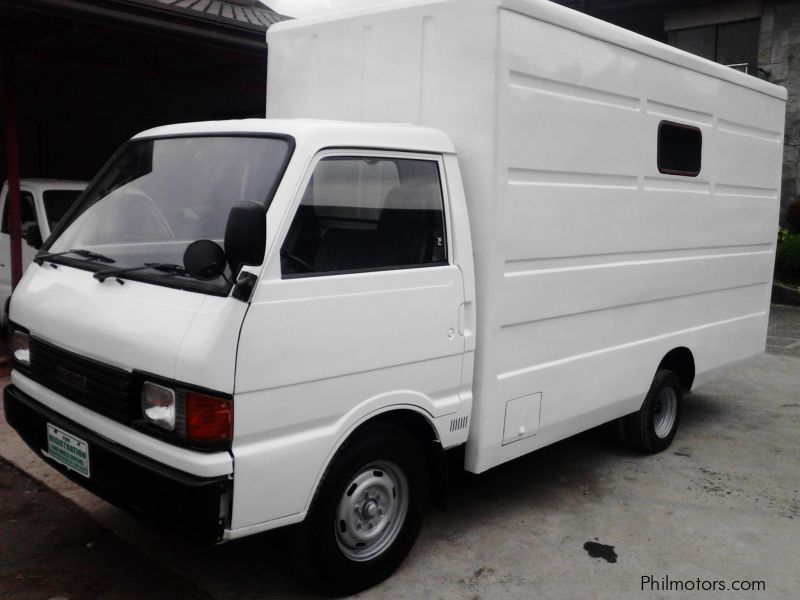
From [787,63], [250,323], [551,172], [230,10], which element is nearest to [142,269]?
[250,323]

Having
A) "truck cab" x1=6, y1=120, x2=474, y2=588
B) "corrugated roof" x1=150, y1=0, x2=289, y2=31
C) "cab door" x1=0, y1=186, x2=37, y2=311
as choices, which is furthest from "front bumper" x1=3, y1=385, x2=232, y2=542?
"corrugated roof" x1=150, y1=0, x2=289, y2=31

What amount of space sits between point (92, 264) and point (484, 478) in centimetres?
270

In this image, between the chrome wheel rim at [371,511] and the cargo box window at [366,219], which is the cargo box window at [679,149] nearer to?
the cargo box window at [366,219]

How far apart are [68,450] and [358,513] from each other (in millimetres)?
1255

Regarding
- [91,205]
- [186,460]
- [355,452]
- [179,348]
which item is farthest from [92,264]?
[355,452]

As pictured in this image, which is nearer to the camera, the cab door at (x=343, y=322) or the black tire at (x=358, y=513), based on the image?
the cab door at (x=343, y=322)

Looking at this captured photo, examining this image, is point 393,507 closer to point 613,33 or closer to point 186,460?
point 186,460

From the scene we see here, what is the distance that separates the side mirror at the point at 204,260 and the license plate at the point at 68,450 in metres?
0.89

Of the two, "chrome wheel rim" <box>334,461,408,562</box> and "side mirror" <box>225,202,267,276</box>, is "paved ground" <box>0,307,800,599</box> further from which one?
"side mirror" <box>225,202,267,276</box>

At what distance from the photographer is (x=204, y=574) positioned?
363 cm

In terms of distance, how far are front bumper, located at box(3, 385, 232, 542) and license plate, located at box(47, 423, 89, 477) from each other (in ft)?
0.09

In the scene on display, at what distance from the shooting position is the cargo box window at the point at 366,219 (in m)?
3.18

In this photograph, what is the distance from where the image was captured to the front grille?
304cm

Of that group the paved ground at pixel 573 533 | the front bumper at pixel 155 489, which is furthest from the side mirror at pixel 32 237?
the front bumper at pixel 155 489
